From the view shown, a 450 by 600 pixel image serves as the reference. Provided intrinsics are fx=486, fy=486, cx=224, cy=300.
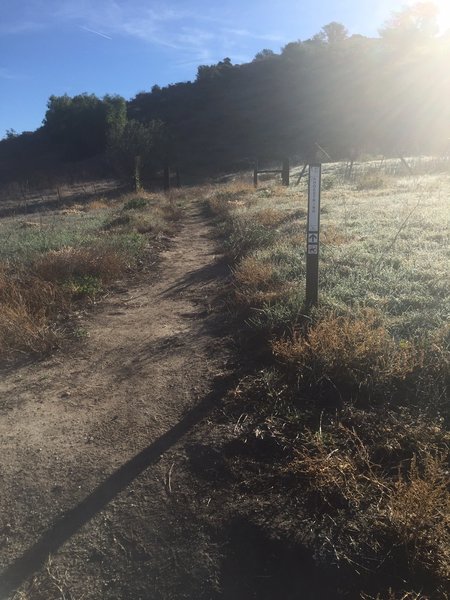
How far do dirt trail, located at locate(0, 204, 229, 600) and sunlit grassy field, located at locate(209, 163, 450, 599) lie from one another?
0.54 metres

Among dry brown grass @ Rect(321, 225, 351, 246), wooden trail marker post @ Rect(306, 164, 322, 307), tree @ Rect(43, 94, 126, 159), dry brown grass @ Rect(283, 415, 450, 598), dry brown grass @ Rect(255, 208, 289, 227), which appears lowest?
dry brown grass @ Rect(283, 415, 450, 598)

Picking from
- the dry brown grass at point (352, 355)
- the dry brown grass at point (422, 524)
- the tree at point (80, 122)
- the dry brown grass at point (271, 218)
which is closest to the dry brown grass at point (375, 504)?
the dry brown grass at point (422, 524)

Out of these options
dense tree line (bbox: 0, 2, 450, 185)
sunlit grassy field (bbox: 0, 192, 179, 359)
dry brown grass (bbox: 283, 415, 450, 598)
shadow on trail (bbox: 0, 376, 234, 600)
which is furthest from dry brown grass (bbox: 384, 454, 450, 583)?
dense tree line (bbox: 0, 2, 450, 185)

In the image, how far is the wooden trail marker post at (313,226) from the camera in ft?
14.0

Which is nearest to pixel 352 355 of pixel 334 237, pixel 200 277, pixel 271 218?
pixel 200 277

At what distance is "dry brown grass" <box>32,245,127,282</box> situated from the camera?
7312mm

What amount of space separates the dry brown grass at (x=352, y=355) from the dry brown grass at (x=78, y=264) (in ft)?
14.3

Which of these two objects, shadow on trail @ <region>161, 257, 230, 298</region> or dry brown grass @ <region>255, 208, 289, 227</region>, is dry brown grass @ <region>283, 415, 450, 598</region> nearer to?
shadow on trail @ <region>161, 257, 230, 298</region>

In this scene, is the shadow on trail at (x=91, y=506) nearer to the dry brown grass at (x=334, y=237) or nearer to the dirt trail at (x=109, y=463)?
→ the dirt trail at (x=109, y=463)

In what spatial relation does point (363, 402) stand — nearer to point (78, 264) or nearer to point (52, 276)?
point (52, 276)

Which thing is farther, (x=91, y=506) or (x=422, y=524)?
(x=91, y=506)

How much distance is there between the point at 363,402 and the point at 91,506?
1991mm

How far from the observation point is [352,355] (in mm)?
3842

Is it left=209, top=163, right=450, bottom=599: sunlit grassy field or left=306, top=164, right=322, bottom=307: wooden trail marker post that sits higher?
left=306, top=164, right=322, bottom=307: wooden trail marker post
